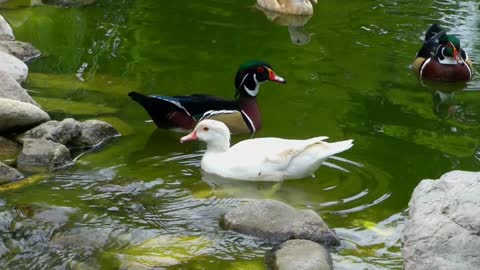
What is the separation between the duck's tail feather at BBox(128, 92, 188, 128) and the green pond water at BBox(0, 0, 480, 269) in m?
0.14

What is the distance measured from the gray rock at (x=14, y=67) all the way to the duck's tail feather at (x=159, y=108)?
1.89 metres

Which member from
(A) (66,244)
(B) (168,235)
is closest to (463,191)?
(B) (168,235)

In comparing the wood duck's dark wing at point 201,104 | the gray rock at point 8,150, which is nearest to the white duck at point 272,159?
the wood duck's dark wing at point 201,104

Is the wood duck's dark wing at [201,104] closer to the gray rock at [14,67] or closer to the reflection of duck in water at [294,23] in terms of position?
the gray rock at [14,67]

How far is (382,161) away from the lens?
354 inches

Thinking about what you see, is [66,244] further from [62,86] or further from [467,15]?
[467,15]

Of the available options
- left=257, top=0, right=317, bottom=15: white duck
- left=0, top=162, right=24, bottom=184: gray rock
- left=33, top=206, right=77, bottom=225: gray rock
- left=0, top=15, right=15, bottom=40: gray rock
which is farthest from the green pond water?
left=0, top=15, right=15, bottom=40: gray rock

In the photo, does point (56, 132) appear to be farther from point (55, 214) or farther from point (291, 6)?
point (291, 6)

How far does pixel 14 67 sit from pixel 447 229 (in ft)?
21.3

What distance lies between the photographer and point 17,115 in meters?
8.88

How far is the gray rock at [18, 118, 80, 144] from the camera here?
29.0ft

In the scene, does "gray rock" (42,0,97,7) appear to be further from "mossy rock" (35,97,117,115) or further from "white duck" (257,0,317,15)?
"mossy rock" (35,97,117,115)

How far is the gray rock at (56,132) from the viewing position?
8.85m

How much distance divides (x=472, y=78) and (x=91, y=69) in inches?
192
